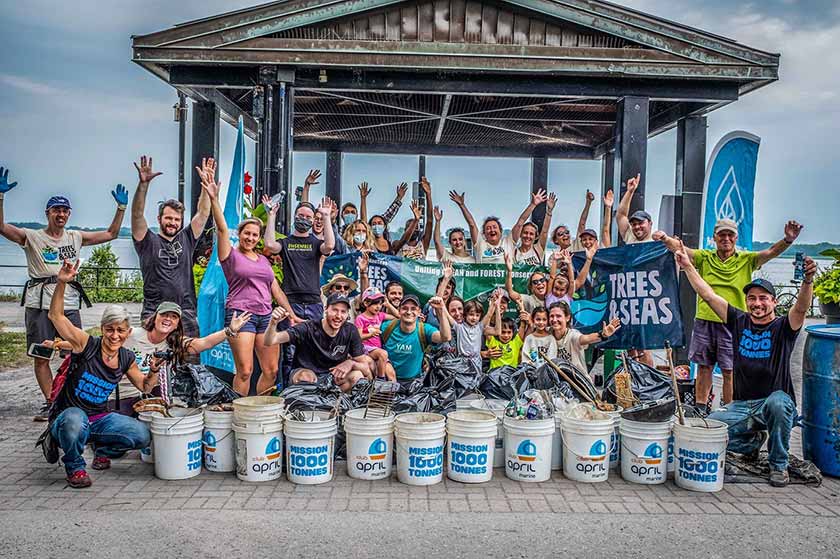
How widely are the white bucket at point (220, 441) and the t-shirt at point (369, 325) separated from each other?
82.4 inches

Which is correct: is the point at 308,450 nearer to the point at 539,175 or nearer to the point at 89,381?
the point at 89,381

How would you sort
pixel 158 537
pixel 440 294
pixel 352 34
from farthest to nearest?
pixel 352 34
pixel 440 294
pixel 158 537

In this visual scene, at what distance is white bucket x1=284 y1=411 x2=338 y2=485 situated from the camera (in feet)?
17.3

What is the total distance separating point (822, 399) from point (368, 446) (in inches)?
146

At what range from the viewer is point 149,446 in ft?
18.4

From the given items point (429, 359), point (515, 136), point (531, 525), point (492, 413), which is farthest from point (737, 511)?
point (515, 136)

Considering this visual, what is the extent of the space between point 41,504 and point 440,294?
442cm

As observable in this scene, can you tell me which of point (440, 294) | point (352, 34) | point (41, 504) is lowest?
point (41, 504)

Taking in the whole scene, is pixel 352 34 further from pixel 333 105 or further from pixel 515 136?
pixel 515 136

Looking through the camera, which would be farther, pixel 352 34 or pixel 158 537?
pixel 352 34

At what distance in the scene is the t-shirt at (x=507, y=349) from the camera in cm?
750

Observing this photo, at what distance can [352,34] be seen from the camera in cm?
850

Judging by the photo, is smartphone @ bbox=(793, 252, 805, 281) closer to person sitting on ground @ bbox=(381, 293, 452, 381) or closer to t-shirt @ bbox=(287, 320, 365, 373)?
person sitting on ground @ bbox=(381, 293, 452, 381)

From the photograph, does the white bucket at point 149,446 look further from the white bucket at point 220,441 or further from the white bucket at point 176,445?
the white bucket at point 220,441
